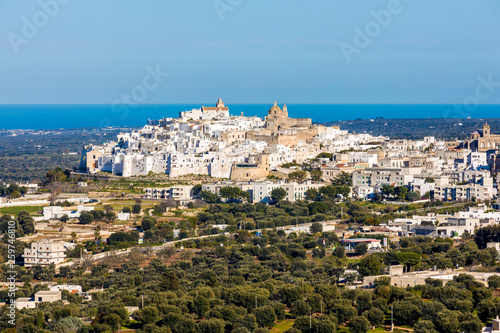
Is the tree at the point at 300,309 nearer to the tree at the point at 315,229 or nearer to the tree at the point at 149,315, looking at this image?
the tree at the point at 149,315

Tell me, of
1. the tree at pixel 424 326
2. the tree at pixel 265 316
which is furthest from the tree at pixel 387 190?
the tree at pixel 424 326

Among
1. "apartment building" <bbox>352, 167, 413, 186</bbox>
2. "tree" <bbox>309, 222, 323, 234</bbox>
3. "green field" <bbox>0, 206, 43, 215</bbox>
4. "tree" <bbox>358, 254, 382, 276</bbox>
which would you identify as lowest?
"tree" <bbox>358, 254, 382, 276</bbox>

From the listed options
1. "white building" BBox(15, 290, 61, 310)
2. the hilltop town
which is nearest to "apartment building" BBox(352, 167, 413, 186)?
the hilltop town

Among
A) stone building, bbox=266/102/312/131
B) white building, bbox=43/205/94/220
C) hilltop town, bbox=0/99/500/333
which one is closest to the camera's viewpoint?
hilltop town, bbox=0/99/500/333

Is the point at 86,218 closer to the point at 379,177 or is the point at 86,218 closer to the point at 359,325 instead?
the point at 379,177

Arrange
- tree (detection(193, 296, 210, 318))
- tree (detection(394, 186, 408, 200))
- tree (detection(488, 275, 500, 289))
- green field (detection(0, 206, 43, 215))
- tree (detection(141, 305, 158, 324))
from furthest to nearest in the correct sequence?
tree (detection(394, 186, 408, 200)) < green field (detection(0, 206, 43, 215)) < tree (detection(488, 275, 500, 289)) < tree (detection(193, 296, 210, 318)) < tree (detection(141, 305, 158, 324))

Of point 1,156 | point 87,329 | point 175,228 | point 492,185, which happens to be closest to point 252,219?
point 175,228

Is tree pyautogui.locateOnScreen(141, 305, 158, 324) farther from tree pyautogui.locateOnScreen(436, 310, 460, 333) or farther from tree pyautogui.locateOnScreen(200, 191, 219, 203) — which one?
tree pyautogui.locateOnScreen(200, 191, 219, 203)
